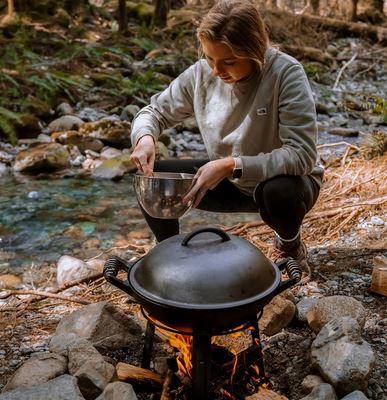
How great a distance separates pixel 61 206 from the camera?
460 cm

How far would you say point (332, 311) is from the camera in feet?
6.48

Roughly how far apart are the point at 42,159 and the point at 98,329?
13.3ft

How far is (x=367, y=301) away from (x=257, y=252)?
1019mm

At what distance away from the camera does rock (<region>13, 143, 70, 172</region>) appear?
562 cm

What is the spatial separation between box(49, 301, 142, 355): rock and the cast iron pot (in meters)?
0.45

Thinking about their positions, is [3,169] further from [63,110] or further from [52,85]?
[52,85]

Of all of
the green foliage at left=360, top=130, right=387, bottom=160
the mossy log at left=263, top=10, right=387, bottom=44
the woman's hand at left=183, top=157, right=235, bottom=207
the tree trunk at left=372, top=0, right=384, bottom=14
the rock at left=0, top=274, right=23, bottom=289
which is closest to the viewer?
the woman's hand at left=183, top=157, right=235, bottom=207

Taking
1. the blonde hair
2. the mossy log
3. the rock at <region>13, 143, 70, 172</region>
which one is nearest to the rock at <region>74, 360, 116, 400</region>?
the blonde hair

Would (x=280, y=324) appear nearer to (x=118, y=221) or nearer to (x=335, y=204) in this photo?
(x=335, y=204)

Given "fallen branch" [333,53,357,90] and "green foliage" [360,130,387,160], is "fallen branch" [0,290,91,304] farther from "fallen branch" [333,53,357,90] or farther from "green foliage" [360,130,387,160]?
"fallen branch" [333,53,357,90]

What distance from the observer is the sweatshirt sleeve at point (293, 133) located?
2.08 meters

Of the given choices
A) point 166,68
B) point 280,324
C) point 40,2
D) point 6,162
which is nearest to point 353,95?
point 166,68

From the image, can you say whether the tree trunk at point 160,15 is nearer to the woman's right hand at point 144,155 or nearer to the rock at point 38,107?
the rock at point 38,107

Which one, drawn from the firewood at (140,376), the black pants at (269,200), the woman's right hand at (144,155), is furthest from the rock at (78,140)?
the firewood at (140,376)
